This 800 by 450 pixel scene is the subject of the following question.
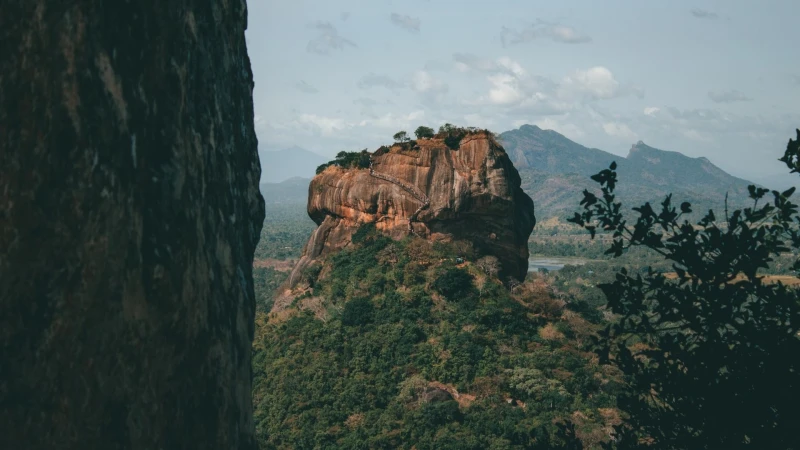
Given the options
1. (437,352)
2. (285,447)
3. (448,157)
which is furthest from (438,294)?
(285,447)

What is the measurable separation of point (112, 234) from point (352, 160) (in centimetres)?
3188

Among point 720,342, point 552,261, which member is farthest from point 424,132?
point 552,261

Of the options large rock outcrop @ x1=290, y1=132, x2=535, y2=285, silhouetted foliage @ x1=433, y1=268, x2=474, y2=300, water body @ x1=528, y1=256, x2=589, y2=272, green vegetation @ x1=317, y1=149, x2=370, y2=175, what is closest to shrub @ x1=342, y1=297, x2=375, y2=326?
silhouetted foliage @ x1=433, y1=268, x2=474, y2=300

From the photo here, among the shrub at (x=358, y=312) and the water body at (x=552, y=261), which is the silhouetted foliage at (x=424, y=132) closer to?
the shrub at (x=358, y=312)

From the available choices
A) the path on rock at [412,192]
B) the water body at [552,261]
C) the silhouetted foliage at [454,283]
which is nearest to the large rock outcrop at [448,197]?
the path on rock at [412,192]

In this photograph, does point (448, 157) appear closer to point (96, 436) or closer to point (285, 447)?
point (285, 447)

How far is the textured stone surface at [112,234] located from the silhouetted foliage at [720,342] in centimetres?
386

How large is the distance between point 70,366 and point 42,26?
227 centimetres

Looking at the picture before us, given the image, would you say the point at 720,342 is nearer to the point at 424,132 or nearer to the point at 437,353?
the point at 437,353

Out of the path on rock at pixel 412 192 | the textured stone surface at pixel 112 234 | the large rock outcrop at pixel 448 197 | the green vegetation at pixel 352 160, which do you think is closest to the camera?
the textured stone surface at pixel 112 234

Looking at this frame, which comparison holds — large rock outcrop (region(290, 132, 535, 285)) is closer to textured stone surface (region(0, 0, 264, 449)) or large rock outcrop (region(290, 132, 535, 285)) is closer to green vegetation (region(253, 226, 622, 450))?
green vegetation (region(253, 226, 622, 450))

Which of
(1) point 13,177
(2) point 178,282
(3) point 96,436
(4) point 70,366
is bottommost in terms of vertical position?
(3) point 96,436

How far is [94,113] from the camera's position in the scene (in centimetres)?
524

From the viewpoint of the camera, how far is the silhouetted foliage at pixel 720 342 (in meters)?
6.83
